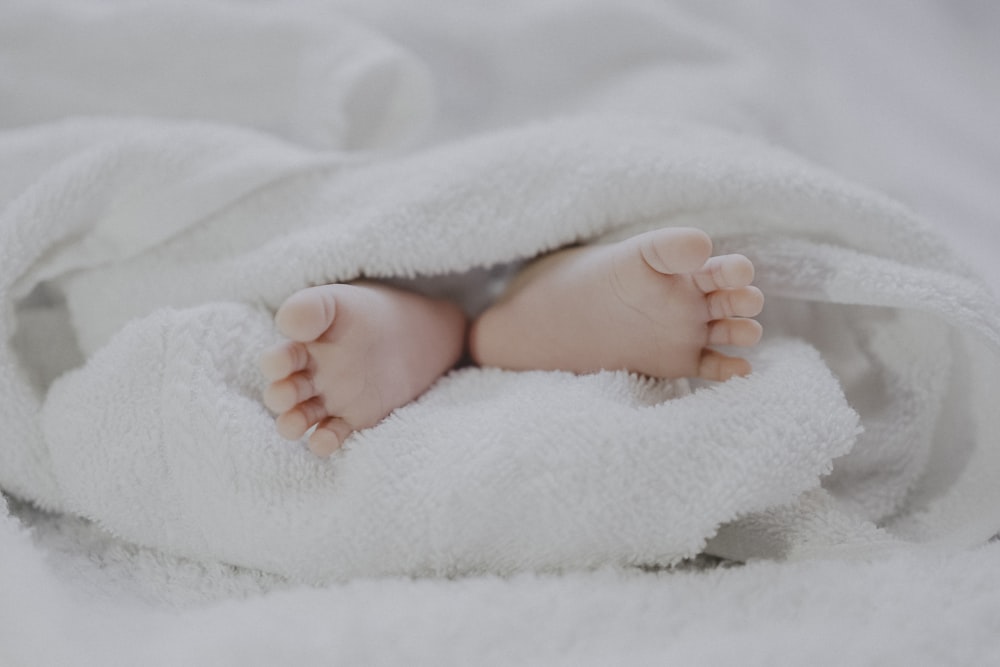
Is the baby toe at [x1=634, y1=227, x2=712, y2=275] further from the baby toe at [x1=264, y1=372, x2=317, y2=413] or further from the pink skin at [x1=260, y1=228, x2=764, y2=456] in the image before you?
the baby toe at [x1=264, y1=372, x2=317, y2=413]

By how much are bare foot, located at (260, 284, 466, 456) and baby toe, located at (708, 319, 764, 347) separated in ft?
0.78

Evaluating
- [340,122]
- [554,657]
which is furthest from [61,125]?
[554,657]

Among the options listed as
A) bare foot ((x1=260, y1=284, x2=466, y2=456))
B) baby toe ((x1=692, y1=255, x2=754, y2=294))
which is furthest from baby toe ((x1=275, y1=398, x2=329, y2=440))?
baby toe ((x1=692, y1=255, x2=754, y2=294))

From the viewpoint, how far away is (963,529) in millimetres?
637

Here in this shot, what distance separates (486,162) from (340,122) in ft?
0.78

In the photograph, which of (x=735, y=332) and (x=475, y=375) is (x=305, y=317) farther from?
(x=735, y=332)

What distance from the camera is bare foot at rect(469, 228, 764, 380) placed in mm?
587

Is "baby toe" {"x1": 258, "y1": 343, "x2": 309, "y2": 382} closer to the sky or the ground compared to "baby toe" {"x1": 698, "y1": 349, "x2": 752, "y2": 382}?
closer to the ground

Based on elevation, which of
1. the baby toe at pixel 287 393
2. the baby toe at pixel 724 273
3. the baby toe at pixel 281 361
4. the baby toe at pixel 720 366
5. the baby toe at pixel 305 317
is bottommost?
the baby toe at pixel 287 393

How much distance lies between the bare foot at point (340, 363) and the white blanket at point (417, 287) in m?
0.03

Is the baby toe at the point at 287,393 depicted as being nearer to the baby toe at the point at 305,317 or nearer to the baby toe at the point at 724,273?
the baby toe at the point at 305,317

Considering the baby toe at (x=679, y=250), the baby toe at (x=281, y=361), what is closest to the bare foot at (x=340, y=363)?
the baby toe at (x=281, y=361)

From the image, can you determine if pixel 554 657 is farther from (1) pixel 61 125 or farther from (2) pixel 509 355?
(1) pixel 61 125

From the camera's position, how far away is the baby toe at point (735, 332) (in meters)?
0.60
